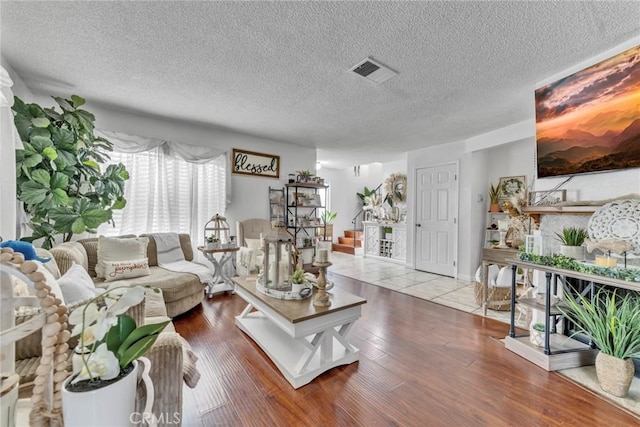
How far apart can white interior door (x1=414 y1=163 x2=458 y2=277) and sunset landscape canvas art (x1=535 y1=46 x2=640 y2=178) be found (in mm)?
2174

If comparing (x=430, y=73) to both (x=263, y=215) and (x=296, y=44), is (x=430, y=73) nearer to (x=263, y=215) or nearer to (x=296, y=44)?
(x=296, y=44)

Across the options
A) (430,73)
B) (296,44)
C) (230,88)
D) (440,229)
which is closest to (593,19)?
(430,73)

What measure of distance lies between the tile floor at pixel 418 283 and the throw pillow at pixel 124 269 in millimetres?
3155

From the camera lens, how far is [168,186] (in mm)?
3705

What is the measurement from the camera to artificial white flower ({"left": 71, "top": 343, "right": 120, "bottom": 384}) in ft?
2.38

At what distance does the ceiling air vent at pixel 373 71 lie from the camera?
85.6 inches

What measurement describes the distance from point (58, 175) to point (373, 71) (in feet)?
8.93

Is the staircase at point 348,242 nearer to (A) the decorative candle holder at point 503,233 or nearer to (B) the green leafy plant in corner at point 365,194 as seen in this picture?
(B) the green leafy plant in corner at point 365,194

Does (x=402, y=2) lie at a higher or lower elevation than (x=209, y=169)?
higher

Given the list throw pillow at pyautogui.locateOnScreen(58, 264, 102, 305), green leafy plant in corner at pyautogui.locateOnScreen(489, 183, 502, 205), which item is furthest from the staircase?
throw pillow at pyautogui.locateOnScreen(58, 264, 102, 305)

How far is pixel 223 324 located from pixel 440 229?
3.90 meters

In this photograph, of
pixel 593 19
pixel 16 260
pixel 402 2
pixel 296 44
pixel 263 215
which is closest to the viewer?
pixel 16 260

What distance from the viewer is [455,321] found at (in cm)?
276

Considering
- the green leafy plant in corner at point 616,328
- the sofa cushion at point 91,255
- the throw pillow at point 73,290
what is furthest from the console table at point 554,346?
the sofa cushion at point 91,255
